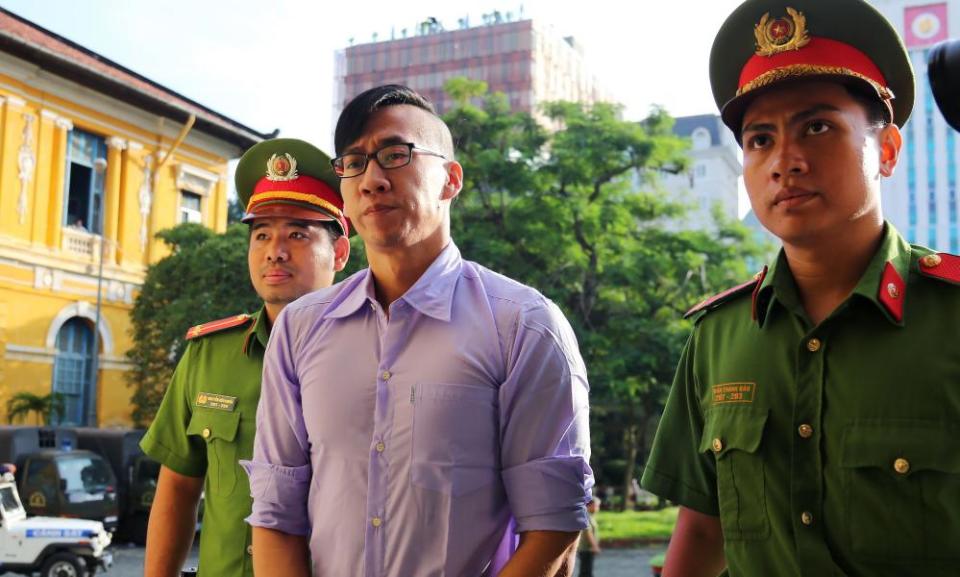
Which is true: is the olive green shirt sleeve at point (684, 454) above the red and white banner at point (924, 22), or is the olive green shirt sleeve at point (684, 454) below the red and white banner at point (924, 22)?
below

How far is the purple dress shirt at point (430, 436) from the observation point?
213 cm

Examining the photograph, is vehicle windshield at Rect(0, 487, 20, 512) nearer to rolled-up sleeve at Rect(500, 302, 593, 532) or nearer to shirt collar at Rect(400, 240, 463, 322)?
shirt collar at Rect(400, 240, 463, 322)

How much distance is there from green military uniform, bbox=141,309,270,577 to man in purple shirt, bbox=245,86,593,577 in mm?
735

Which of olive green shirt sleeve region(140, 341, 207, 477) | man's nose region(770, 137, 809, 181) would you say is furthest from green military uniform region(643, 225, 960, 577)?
olive green shirt sleeve region(140, 341, 207, 477)

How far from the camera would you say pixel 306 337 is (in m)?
2.42

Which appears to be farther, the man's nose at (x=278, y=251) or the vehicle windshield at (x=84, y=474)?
the vehicle windshield at (x=84, y=474)

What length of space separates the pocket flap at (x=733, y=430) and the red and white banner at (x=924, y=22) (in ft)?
274

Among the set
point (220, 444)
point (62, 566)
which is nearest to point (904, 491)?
point (220, 444)

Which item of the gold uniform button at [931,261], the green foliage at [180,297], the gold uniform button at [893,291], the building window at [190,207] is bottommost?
the gold uniform button at [893,291]

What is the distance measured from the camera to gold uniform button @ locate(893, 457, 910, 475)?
5.97 ft

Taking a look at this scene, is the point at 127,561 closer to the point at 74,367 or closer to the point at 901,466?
the point at 74,367

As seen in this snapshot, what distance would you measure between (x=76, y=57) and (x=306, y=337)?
885 inches

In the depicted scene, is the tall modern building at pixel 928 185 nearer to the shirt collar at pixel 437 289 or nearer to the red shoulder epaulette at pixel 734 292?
the red shoulder epaulette at pixel 734 292

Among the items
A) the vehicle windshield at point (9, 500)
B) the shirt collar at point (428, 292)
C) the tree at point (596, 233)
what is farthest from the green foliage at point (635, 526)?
the shirt collar at point (428, 292)
